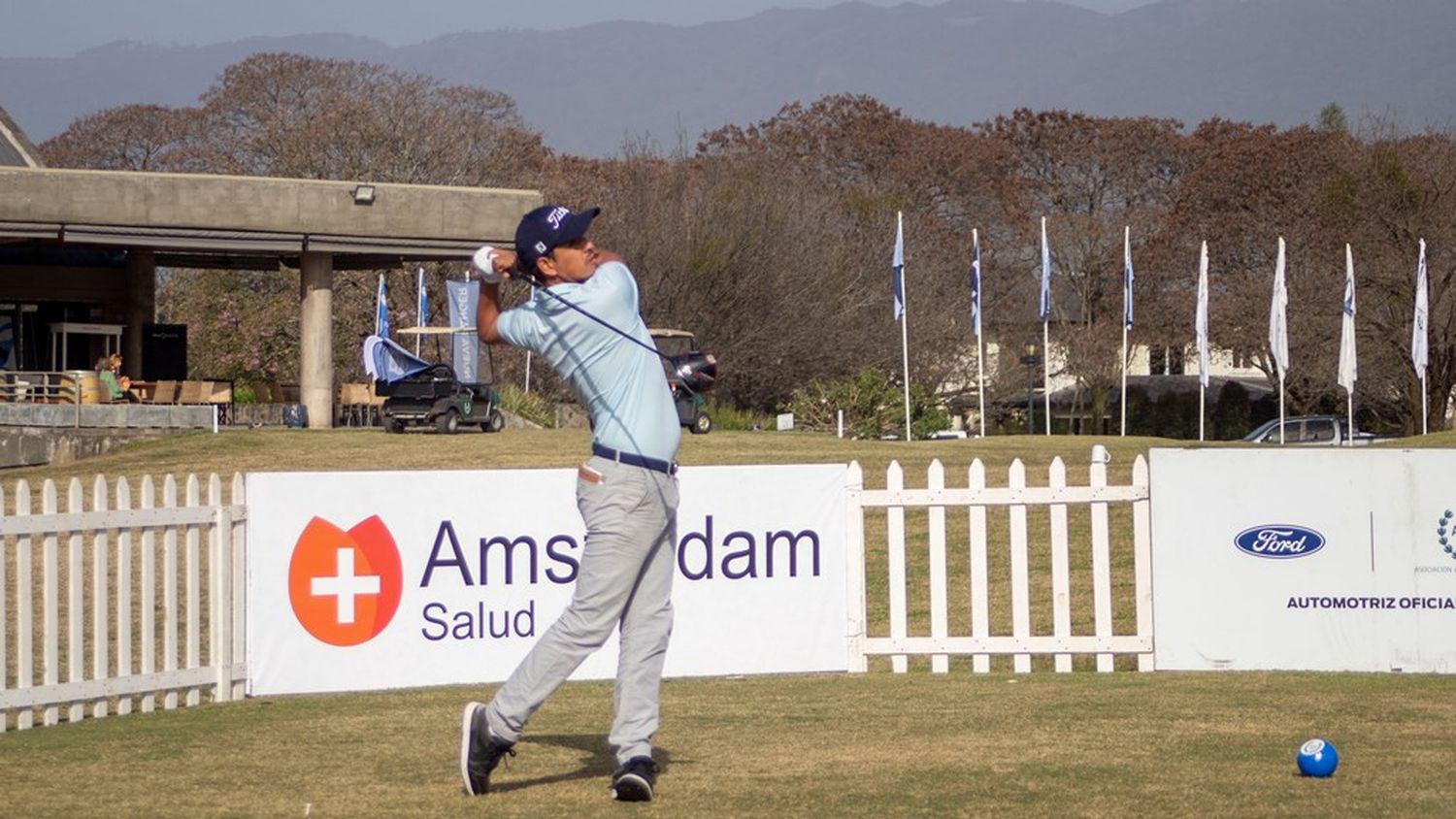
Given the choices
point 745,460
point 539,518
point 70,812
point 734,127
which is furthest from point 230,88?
point 70,812

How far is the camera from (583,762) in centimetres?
732

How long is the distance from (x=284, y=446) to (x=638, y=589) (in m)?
21.8

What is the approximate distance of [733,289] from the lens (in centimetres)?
5038

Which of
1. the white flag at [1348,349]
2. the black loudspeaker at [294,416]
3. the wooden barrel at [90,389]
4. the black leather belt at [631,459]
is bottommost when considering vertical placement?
the black leather belt at [631,459]

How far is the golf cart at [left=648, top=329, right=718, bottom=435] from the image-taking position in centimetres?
720

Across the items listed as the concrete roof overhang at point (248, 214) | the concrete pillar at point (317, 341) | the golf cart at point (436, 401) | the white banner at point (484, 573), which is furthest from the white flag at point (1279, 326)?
the white banner at point (484, 573)

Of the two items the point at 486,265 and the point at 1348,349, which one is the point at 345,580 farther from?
the point at 1348,349

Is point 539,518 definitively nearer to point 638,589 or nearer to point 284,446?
point 638,589

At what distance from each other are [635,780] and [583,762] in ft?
3.74

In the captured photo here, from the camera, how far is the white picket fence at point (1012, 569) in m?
10.8

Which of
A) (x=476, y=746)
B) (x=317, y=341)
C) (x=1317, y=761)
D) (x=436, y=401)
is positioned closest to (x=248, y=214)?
(x=317, y=341)

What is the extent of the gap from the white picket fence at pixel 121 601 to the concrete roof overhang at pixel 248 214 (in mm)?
26164

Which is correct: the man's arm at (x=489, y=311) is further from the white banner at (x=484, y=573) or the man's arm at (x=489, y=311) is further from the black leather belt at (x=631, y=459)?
the white banner at (x=484, y=573)

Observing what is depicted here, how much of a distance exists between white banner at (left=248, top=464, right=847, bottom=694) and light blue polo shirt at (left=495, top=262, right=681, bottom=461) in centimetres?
394
